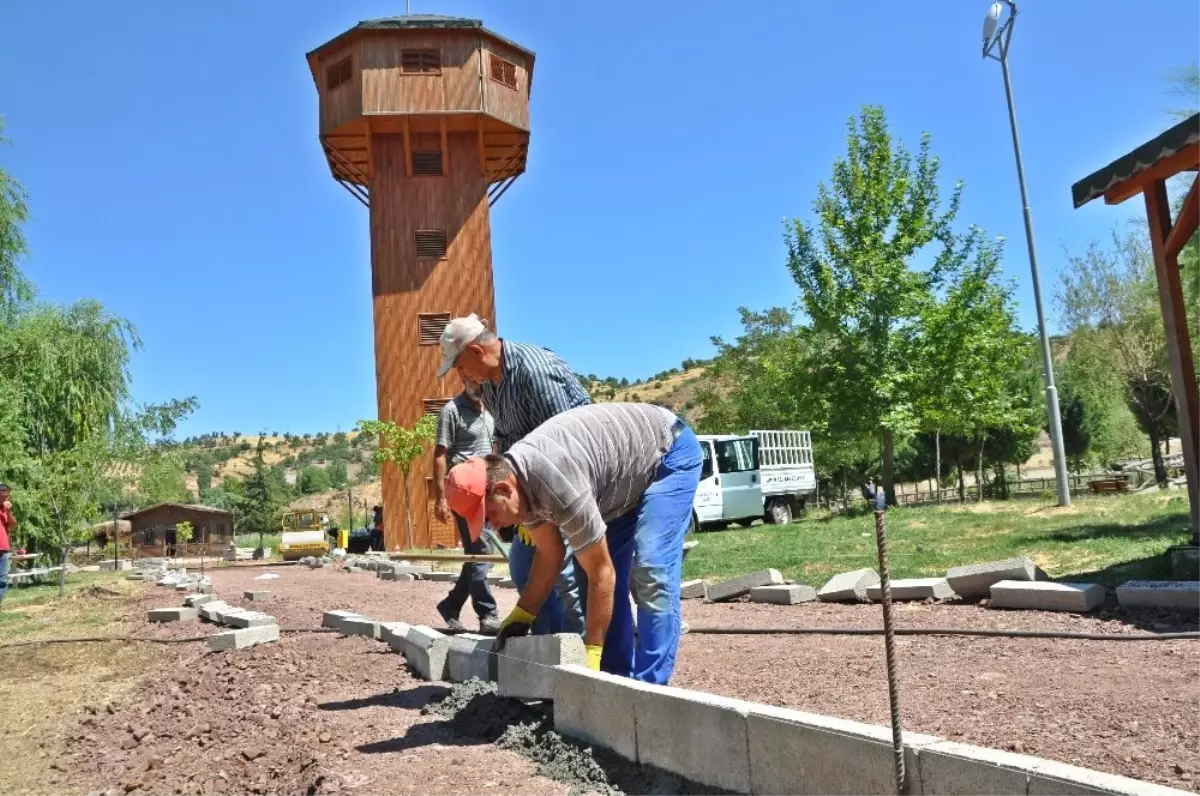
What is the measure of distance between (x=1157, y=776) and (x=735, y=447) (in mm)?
19914

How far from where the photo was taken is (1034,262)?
1794 centimetres

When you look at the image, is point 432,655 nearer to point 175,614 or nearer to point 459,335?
point 459,335

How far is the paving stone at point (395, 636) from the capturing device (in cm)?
657

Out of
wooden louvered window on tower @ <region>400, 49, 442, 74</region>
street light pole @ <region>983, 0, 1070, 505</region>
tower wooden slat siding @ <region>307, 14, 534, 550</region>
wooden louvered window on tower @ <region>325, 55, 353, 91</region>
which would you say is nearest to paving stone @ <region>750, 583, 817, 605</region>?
street light pole @ <region>983, 0, 1070, 505</region>

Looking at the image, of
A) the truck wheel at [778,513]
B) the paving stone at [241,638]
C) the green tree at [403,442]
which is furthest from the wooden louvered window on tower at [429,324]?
the paving stone at [241,638]

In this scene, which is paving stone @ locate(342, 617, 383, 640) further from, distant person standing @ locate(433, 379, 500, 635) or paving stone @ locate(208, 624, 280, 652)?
distant person standing @ locate(433, 379, 500, 635)

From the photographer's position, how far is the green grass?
9.26 m

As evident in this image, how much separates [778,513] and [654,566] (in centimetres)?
2084

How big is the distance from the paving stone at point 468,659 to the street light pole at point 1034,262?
14282mm

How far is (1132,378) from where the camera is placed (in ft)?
102

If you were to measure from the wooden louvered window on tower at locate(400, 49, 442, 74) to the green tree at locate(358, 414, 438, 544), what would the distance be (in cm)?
1089

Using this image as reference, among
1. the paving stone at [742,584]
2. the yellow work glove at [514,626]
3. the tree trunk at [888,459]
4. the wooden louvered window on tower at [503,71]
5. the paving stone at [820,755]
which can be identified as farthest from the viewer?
the wooden louvered window on tower at [503,71]

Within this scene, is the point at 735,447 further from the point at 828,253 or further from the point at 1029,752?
the point at 1029,752

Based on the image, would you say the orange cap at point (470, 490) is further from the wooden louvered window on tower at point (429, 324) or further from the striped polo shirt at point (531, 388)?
the wooden louvered window on tower at point (429, 324)
